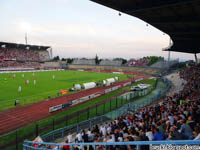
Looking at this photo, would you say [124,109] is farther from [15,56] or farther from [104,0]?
[15,56]

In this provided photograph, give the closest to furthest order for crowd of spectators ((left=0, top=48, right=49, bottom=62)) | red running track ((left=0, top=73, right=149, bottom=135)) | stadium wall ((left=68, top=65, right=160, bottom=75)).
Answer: red running track ((left=0, top=73, right=149, bottom=135))
stadium wall ((left=68, top=65, right=160, bottom=75))
crowd of spectators ((left=0, top=48, right=49, bottom=62))

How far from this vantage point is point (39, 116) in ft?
54.1

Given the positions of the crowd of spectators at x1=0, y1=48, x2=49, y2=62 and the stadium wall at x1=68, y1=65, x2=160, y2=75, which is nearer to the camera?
the stadium wall at x1=68, y1=65, x2=160, y2=75

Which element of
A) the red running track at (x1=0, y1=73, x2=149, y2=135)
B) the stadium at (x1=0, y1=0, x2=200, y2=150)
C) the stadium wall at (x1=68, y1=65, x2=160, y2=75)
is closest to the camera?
the stadium at (x1=0, y1=0, x2=200, y2=150)

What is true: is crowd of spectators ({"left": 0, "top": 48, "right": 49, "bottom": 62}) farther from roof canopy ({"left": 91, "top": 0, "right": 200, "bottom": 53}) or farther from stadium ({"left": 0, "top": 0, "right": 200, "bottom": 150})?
roof canopy ({"left": 91, "top": 0, "right": 200, "bottom": 53})

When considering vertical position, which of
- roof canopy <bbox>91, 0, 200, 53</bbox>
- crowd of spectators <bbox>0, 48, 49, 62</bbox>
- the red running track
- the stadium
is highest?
crowd of spectators <bbox>0, 48, 49, 62</bbox>

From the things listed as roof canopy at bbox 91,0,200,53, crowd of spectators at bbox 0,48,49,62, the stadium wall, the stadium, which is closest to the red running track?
the stadium

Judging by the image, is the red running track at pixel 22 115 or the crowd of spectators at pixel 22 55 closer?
the red running track at pixel 22 115

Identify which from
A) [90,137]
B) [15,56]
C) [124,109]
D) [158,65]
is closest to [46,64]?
[15,56]

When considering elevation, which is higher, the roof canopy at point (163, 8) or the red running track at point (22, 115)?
the roof canopy at point (163, 8)

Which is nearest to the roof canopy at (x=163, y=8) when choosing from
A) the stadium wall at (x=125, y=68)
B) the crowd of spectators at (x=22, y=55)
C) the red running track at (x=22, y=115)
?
the red running track at (x=22, y=115)

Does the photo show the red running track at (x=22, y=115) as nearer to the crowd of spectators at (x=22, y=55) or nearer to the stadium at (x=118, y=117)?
the stadium at (x=118, y=117)

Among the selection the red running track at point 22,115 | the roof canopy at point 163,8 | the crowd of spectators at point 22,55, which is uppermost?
the crowd of spectators at point 22,55

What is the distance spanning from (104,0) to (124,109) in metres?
11.2
